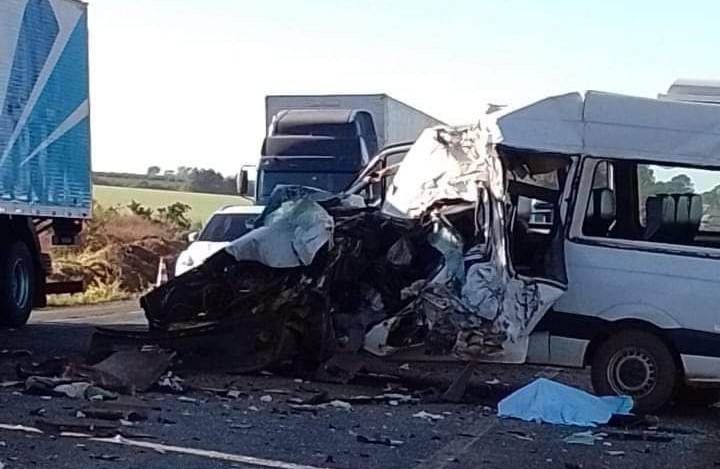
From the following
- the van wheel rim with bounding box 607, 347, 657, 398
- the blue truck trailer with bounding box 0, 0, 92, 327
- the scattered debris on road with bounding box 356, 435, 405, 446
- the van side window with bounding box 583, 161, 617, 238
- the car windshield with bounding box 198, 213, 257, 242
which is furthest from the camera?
the car windshield with bounding box 198, 213, 257, 242

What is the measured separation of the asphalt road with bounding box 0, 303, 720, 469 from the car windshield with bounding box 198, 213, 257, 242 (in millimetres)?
5727

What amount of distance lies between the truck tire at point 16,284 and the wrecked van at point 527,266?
5174 mm

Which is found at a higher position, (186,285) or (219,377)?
(186,285)

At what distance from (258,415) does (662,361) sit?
11.0 ft

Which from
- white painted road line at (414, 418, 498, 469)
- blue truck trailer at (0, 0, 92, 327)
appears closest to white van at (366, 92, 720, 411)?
white painted road line at (414, 418, 498, 469)

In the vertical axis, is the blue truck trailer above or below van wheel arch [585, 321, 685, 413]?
above

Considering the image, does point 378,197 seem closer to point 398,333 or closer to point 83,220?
point 398,333

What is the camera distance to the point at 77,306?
2416cm

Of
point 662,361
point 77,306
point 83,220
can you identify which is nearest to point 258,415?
point 662,361

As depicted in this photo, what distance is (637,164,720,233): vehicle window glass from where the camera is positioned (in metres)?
11.2

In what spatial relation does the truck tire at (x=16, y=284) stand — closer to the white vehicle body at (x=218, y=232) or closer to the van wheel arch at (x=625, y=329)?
the white vehicle body at (x=218, y=232)

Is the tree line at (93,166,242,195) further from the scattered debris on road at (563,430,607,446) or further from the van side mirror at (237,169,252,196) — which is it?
the scattered debris on road at (563,430,607,446)

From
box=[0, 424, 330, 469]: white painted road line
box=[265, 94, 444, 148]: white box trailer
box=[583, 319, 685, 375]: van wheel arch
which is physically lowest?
box=[0, 424, 330, 469]: white painted road line

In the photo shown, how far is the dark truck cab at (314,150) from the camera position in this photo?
67.9 feet
